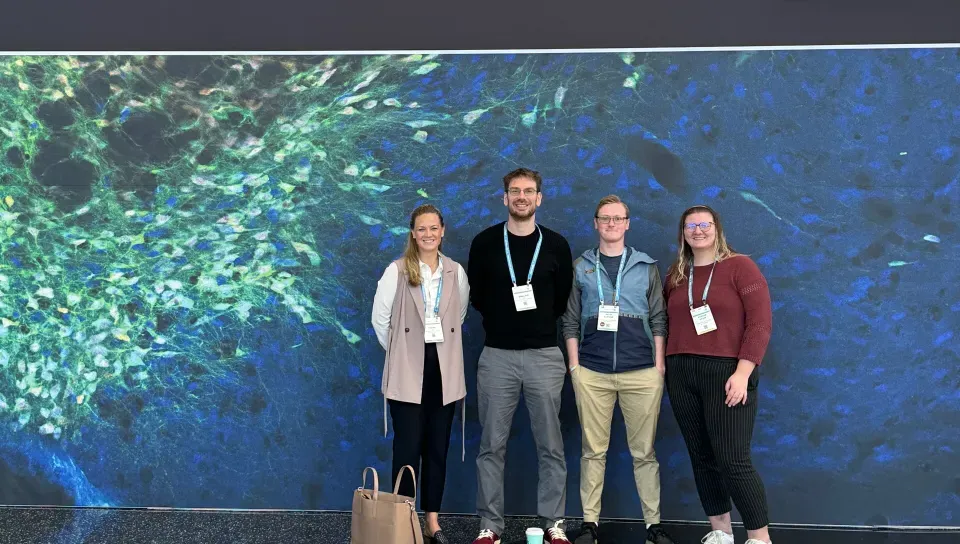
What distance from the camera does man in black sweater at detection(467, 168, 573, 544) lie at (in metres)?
3.32

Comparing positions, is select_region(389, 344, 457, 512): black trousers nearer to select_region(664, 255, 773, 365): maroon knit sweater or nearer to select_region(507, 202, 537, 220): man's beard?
select_region(507, 202, 537, 220): man's beard

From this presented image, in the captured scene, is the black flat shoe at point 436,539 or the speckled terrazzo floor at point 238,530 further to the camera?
the speckled terrazzo floor at point 238,530

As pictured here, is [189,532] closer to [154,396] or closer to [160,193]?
[154,396]

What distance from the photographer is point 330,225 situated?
3912mm

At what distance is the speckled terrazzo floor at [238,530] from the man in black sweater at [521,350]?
34 cm

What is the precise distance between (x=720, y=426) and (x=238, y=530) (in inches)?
87.3

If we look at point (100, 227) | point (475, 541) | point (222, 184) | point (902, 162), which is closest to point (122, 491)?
point (100, 227)

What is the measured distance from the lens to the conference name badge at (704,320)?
3127 mm

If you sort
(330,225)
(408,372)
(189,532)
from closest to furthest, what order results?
1. (408,372)
2. (189,532)
3. (330,225)

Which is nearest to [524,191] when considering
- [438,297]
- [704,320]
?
[438,297]

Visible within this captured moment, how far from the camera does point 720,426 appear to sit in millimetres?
3090

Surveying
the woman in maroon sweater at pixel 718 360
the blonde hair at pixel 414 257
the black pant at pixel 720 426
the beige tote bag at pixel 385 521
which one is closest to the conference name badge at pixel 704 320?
the woman in maroon sweater at pixel 718 360

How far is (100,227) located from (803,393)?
3551 millimetres

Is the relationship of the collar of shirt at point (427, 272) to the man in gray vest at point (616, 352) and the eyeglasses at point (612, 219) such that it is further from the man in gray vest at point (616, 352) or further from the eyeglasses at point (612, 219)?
the eyeglasses at point (612, 219)
